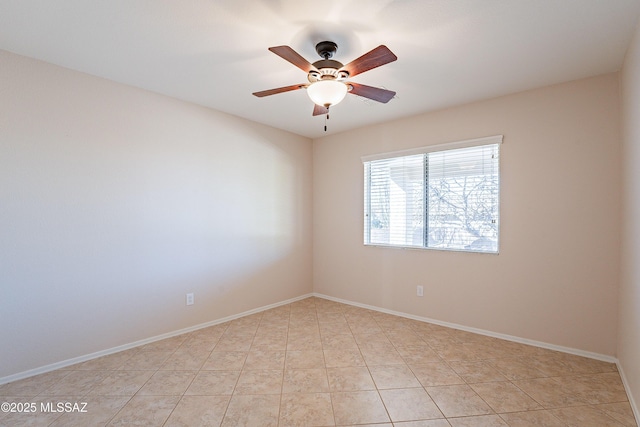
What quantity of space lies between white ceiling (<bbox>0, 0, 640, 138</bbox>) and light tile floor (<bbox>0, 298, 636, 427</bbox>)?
2.44 m

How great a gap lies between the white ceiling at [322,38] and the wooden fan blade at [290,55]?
281 mm

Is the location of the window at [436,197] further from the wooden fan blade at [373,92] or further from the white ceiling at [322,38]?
the wooden fan blade at [373,92]

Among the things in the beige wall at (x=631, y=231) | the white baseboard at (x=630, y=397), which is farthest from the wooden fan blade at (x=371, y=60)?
the white baseboard at (x=630, y=397)

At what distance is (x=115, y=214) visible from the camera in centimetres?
277

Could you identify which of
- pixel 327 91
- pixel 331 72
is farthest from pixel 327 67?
pixel 327 91

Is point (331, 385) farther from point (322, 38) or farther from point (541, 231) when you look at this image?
point (322, 38)

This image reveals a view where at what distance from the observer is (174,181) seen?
318 centimetres

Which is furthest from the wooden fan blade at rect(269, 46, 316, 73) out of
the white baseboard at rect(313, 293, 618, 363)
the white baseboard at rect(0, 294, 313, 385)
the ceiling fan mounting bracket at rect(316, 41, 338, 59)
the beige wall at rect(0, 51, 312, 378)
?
the white baseboard at rect(313, 293, 618, 363)

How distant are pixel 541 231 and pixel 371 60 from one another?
2.31 meters

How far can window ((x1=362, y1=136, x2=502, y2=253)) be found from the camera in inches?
125

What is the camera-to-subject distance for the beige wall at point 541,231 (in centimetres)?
258

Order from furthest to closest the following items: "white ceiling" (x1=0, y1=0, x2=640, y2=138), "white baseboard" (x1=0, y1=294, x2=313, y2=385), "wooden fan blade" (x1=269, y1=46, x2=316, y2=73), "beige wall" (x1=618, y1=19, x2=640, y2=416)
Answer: "white baseboard" (x1=0, y1=294, x2=313, y2=385) → "beige wall" (x1=618, y1=19, x2=640, y2=416) → "white ceiling" (x1=0, y1=0, x2=640, y2=138) → "wooden fan blade" (x1=269, y1=46, x2=316, y2=73)

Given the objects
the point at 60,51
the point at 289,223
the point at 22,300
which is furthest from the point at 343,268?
the point at 60,51

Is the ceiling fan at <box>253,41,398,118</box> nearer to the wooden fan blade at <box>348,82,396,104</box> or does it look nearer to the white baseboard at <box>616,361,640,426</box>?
the wooden fan blade at <box>348,82,396,104</box>
